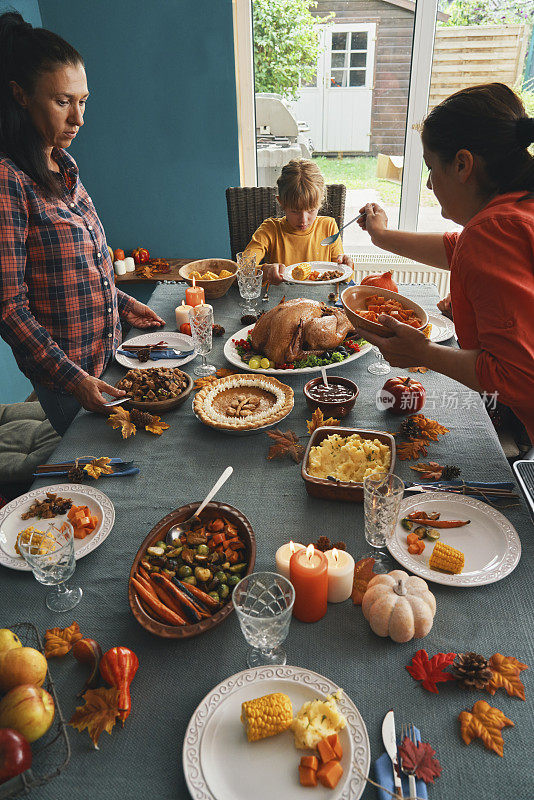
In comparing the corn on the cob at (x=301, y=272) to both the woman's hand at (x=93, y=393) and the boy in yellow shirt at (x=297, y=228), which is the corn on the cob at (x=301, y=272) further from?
the woman's hand at (x=93, y=393)

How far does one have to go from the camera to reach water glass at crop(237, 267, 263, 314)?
2521 mm

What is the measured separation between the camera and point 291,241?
10.6 feet

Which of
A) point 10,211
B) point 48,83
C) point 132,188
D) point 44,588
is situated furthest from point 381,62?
point 44,588

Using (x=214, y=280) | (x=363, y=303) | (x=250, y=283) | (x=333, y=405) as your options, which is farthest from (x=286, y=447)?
(x=214, y=280)

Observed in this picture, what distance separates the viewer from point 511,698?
3.25 feet

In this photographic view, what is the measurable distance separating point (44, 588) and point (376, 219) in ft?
6.10

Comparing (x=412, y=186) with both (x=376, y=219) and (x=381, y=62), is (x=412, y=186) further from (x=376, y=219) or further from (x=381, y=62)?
(x=376, y=219)

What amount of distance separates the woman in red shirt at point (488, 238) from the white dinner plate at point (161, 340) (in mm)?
949

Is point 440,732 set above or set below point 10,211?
below

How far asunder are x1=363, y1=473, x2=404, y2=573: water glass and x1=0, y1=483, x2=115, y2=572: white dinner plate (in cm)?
63

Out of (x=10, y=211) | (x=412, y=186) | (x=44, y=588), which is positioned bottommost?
(x=44, y=588)

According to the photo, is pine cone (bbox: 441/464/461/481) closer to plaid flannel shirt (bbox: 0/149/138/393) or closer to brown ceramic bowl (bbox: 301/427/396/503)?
brown ceramic bowl (bbox: 301/427/396/503)

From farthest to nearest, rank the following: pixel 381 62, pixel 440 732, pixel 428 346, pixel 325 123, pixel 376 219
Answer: pixel 325 123 → pixel 381 62 → pixel 376 219 → pixel 428 346 → pixel 440 732

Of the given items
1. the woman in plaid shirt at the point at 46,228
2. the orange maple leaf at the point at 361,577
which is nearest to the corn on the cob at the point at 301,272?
the woman in plaid shirt at the point at 46,228
